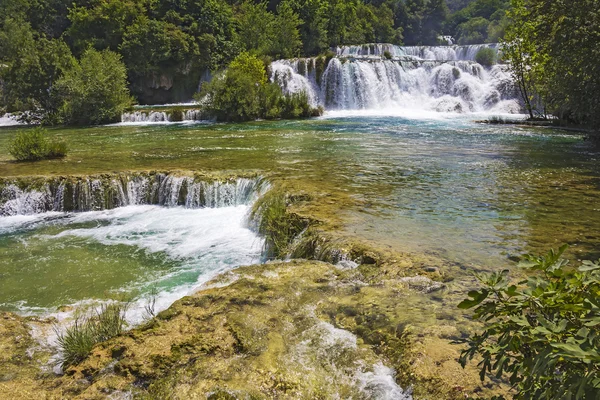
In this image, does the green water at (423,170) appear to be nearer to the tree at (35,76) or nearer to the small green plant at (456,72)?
the small green plant at (456,72)

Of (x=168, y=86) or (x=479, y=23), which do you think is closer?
(x=168, y=86)

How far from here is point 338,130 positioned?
2034cm

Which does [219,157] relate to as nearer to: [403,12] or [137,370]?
[137,370]

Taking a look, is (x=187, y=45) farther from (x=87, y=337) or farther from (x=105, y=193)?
(x=87, y=337)

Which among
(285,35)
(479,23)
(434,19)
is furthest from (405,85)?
(434,19)

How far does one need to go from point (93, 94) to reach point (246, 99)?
33.9 feet

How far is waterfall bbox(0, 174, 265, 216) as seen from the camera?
10070mm

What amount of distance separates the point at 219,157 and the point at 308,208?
628 centimetres

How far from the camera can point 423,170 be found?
35.6 ft

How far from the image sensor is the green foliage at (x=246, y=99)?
26.2 m

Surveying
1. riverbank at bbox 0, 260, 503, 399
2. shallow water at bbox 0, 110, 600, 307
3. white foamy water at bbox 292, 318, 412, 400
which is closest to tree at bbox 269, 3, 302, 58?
shallow water at bbox 0, 110, 600, 307

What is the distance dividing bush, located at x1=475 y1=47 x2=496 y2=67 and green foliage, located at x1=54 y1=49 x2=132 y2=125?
29.3 metres

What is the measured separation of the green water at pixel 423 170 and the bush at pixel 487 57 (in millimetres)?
17030

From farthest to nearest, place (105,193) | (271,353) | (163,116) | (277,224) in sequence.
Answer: (163,116)
(105,193)
(277,224)
(271,353)
